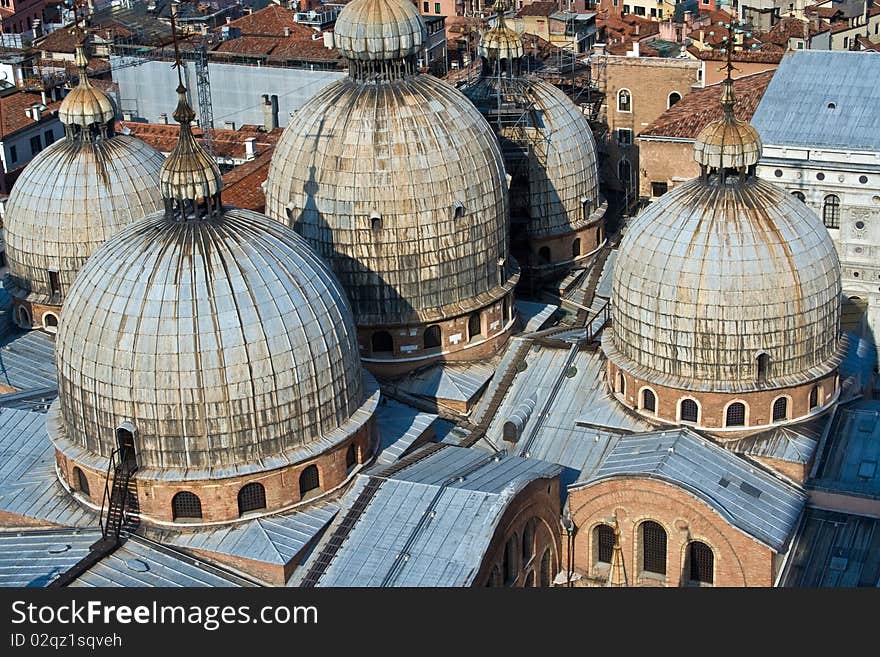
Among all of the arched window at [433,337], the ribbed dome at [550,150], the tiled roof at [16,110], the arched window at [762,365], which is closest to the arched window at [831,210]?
the ribbed dome at [550,150]

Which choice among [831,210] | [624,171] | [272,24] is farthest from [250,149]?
[831,210]

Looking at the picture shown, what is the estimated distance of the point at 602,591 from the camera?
108 feet

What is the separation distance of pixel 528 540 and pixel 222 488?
9.07 meters

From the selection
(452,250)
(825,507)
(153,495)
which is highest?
(452,250)

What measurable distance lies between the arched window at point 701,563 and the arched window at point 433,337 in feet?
37.4

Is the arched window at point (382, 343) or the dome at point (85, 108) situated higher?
the dome at point (85, 108)

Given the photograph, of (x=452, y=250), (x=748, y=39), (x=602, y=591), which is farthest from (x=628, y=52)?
(x=602, y=591)

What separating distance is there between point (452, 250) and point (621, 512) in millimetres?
10639

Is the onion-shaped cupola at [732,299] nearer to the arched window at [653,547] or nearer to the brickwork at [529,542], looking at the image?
the arched window at [653,547]

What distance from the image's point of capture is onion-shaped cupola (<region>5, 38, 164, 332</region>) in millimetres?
55312

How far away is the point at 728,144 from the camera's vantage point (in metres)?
46.5

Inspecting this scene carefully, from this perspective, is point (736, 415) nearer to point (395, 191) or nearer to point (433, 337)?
point (433, 337)

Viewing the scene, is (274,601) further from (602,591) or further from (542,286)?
(542,286)

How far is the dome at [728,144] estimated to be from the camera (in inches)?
1833
